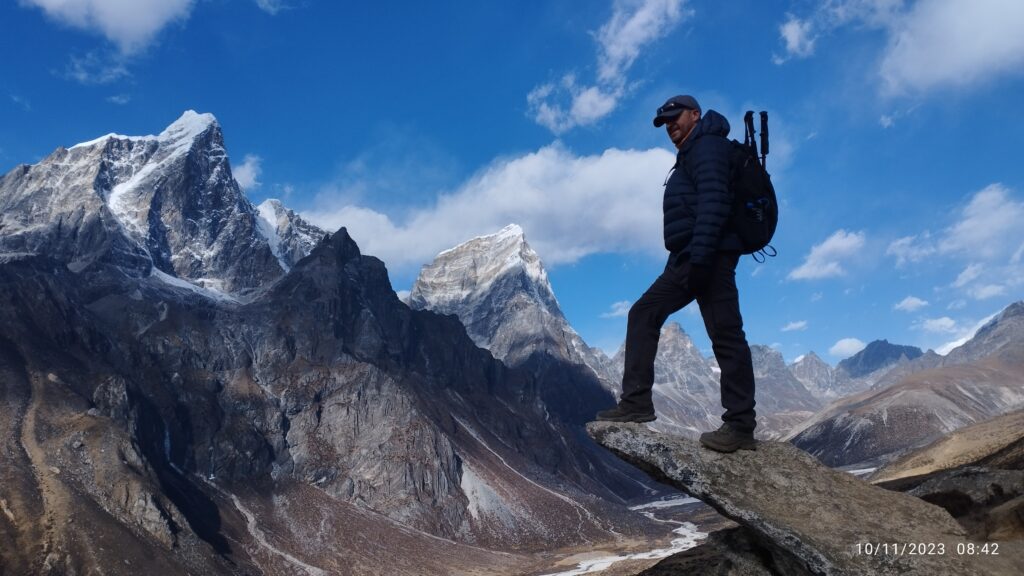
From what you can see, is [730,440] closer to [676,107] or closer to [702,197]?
[702,197]

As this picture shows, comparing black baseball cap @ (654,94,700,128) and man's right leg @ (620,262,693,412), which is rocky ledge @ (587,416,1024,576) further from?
black baseball cap @ (654,94,700,128)

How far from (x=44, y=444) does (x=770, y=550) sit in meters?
107

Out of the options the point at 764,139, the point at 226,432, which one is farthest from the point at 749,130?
the point at 226,432

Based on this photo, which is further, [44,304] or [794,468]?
[44,304]

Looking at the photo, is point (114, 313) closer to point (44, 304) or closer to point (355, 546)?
point (44, 304)

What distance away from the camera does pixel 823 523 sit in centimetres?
805

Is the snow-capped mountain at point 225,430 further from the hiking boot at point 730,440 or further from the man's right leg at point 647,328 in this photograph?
the hiking boot at point 730,440

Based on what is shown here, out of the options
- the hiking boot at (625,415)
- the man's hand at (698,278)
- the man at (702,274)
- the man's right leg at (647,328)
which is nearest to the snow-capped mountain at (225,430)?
the hiking boot at (625,415)

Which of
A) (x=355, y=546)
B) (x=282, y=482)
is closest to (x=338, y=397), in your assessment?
(x=282, y=482)

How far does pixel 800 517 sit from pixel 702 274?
288 cm

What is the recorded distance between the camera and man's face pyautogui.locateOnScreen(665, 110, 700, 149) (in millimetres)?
9273
